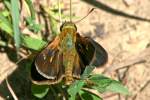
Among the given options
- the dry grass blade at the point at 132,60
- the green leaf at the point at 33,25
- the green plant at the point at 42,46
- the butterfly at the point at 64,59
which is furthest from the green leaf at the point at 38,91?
the dry grass blade at the point at 132,60

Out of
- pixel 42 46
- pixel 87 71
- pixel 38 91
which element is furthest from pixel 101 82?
pixel 42 46

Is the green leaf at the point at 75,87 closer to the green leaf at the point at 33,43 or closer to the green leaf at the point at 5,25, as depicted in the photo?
the green leaf at the point at 33,43

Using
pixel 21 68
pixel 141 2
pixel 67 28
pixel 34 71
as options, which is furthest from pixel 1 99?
pixel 141 2

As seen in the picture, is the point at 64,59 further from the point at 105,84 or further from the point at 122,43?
the point at 122,43

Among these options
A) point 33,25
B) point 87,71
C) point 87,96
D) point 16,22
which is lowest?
point 87,96

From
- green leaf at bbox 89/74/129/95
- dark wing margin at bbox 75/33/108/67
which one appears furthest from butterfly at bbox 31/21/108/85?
green leaf at bbox 89/74/129/95

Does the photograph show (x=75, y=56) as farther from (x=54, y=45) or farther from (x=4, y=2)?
(x=4, y=2)
